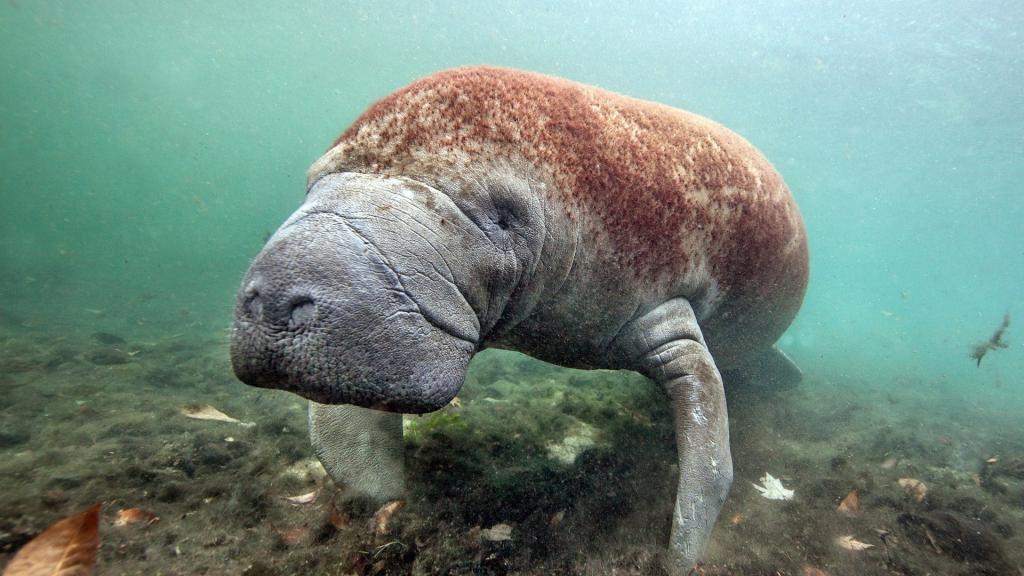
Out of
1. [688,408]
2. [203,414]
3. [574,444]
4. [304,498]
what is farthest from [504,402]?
[203,414]

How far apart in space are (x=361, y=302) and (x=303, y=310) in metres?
0.17

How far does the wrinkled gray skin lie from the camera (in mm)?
1386

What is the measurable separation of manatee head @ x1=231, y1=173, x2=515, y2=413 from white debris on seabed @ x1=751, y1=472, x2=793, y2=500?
298 centimetres

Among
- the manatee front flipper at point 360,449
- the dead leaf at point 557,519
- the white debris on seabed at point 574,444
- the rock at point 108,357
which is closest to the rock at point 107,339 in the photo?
the rock at point 108,357

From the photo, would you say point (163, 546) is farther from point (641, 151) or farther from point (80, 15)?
point (80, 15)

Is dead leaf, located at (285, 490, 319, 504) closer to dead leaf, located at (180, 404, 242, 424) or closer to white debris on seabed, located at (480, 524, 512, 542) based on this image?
white debris on seabed, located at (480, 524, 512, 542)

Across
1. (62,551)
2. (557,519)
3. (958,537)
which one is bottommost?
(958,537)

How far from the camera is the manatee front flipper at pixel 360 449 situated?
2527 millimetres

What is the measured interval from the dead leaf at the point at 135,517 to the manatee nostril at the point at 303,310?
5.75ft

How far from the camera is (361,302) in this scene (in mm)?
1398

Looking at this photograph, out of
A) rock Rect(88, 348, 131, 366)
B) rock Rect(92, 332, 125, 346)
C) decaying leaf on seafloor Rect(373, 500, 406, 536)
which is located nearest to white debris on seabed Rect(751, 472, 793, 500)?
decaying leaf on seafloor Rect(373, 500, 406, 536)

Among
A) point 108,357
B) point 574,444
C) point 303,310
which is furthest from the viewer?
point 108,357

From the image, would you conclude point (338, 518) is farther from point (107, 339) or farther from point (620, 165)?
point (107, 339)

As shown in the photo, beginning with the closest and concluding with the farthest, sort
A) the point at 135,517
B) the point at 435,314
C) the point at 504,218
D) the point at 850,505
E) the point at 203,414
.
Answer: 1. the point at 435,314
2. the point at 504,218
3. the point at 135,517
4. the point at 850,505
5. the point at 203,414
